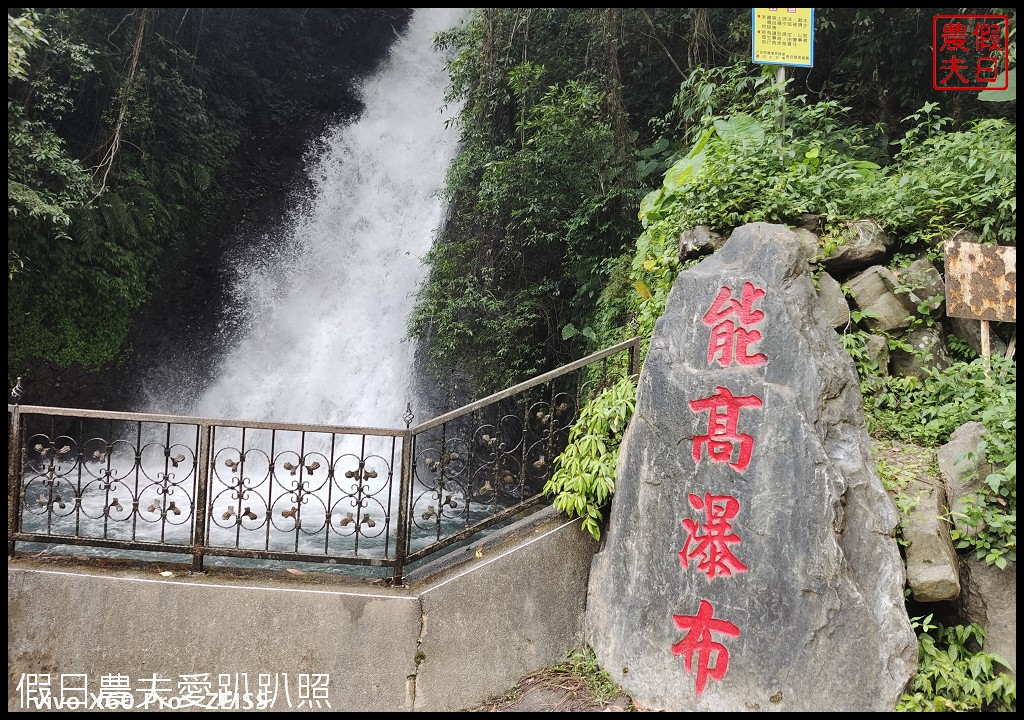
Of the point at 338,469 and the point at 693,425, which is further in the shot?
the point at 338,469

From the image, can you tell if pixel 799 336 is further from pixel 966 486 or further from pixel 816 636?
pixel 816 636

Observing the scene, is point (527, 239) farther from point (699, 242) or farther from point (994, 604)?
point (994, 604)

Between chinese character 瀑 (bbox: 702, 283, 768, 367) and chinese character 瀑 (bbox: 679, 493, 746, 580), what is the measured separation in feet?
2.49

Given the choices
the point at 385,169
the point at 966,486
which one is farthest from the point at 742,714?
the point at 385,169

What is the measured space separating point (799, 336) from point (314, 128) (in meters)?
11.2

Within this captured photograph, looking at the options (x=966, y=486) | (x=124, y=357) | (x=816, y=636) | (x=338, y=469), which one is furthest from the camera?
(x=124, y=357)

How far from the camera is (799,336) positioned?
3555mm

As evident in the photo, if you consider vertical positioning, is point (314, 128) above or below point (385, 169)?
above

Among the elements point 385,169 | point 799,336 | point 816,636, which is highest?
point 385,169

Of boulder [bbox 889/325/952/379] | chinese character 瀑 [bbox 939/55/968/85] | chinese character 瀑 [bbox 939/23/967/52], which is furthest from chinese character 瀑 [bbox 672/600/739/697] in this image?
chinese character 瀑 [bbox 939/55/968/85]

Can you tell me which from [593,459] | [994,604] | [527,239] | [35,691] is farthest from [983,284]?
[35,691]

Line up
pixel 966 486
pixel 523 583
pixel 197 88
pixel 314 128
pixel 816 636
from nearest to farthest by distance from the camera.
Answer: pixel 816 636 → pixel 966 486 → pixel 523 583 → pixel 197 88 → pixel 314 128

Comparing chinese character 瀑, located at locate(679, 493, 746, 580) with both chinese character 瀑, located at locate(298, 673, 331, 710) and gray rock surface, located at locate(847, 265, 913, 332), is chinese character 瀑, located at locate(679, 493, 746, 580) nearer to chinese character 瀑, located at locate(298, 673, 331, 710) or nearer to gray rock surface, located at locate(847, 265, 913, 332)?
gray rock surface, located at locate(847, 265, 913, 332)

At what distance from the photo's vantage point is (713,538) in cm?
363
